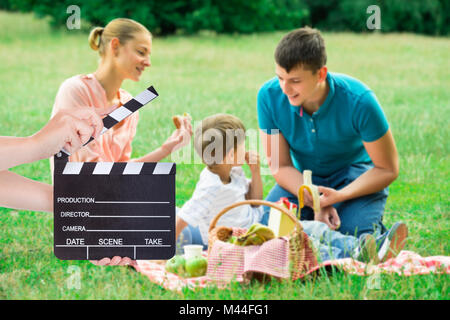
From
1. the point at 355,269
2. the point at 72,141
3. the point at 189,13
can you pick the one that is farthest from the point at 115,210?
the point at 189,13

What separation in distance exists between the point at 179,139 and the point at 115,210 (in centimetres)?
132

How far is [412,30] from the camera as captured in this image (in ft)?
50.3

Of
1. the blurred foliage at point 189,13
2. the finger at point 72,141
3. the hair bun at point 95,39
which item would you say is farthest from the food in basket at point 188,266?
the blurred foliage at point 189,13

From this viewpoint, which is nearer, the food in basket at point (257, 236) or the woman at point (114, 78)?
the food in basket at point (257, 236)

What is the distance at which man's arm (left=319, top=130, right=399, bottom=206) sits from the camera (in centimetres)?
344

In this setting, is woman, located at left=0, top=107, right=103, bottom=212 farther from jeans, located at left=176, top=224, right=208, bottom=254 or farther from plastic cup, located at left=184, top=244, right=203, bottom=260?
jeans, located at left=176, top=224, right=208, bottom=254

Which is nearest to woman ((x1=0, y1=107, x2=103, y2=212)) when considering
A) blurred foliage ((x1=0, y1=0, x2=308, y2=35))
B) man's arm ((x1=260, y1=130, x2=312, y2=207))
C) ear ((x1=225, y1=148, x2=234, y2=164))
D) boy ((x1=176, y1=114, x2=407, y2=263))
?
boy ((x1=176, y1=114, x2=407, y2=263))

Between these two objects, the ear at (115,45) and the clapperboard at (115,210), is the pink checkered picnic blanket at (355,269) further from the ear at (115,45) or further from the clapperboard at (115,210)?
the ear at (115,45)

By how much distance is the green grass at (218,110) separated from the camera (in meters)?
2.72

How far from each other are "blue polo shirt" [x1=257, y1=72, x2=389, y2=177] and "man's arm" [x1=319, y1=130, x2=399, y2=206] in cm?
6

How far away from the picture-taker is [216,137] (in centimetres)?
342

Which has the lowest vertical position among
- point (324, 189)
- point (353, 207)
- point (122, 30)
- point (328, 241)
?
point (328, 241)

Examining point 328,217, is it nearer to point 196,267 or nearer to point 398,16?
point 196,267

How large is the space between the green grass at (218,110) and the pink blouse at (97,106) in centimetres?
59
